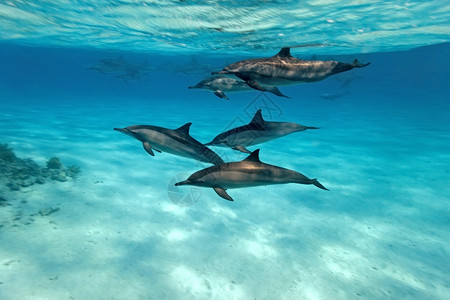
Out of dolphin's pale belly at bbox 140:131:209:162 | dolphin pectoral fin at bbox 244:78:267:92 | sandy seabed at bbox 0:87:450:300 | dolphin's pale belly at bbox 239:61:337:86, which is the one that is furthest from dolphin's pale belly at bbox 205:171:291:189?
sandy seabed at bbox 0:87:450:300

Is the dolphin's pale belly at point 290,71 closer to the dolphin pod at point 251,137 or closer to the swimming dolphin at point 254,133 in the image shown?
the dolphin pod at point 251,137

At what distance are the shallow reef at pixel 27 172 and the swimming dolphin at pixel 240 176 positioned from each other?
640 centimetres

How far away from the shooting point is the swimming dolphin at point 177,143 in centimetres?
450

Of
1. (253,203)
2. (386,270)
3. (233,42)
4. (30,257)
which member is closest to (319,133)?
(233,42)

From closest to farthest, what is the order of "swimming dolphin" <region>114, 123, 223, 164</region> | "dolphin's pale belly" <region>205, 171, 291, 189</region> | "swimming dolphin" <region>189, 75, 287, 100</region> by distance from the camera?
"dolphin's pale belly" <region>205, 171, 291, 189</region> < "swimming dolphin" <region>114, 123, 223, 164</region> < "swimming dolphin" <region>189, 75, 287, 100</region>

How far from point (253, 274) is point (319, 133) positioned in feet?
55.0

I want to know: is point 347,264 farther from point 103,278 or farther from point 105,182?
point 105,182

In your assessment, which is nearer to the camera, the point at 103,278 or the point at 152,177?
the point at 103,278

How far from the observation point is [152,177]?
924 cm

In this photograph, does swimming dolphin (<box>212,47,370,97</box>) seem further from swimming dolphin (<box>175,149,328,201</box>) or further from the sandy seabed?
the sandy seabed

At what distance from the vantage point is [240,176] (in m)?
3.81

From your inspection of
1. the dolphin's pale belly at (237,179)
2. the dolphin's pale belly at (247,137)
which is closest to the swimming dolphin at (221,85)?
the dolphin's pale belly at (247,137)

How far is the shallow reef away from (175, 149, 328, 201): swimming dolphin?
640cm

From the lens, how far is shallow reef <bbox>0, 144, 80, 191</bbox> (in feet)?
25.0
